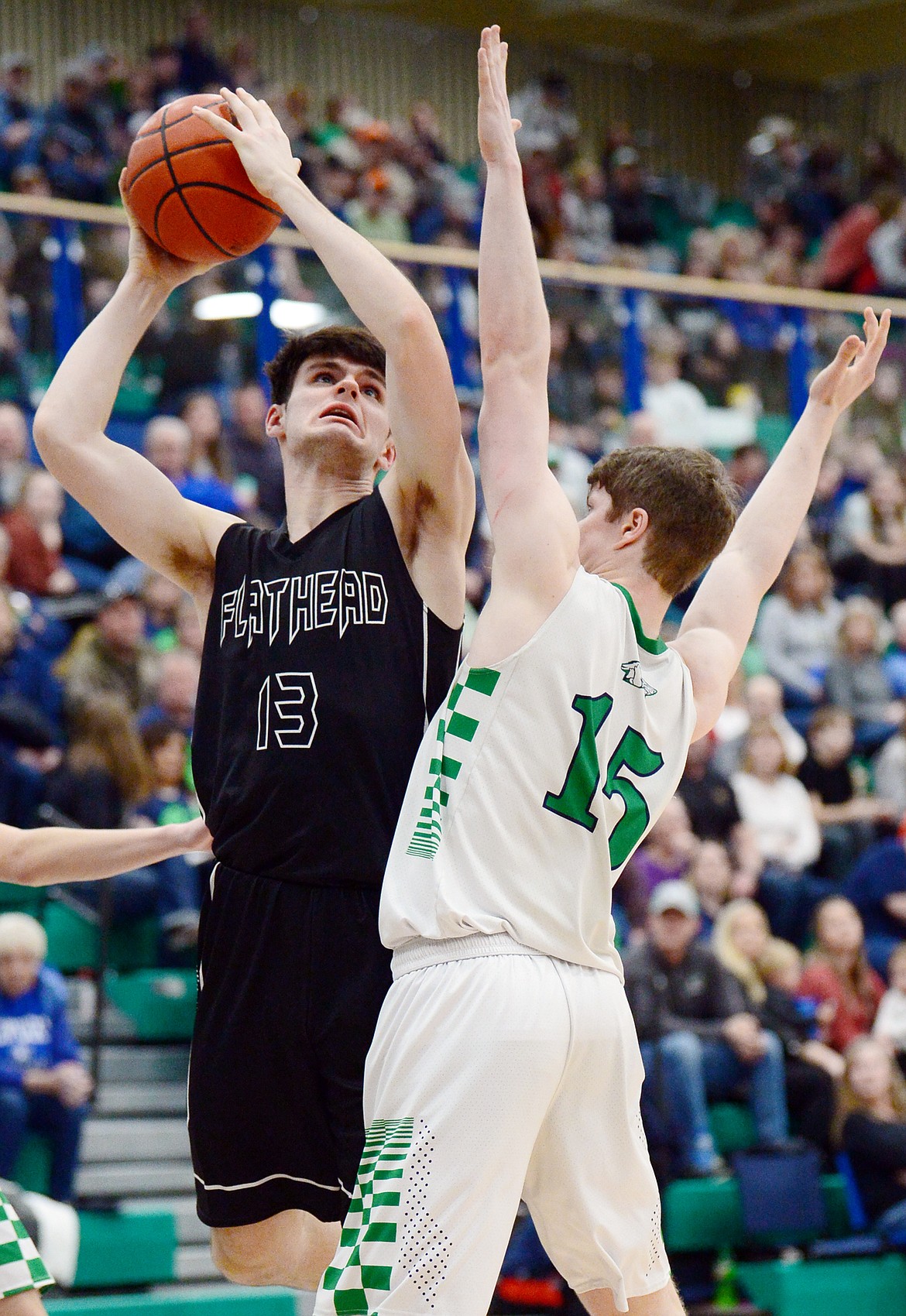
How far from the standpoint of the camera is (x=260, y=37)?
19172 millimetres

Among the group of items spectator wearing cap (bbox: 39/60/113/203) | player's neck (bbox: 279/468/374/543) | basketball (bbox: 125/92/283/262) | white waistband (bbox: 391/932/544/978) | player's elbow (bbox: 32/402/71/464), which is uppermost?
spectator wearing cap (bbox: 39/60/113/203)

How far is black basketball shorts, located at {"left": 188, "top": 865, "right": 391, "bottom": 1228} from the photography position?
369cm

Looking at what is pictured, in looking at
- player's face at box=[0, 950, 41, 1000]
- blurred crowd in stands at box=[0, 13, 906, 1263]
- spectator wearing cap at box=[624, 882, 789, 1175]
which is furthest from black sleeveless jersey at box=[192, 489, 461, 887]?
spectator wearing cap at box=[624, 882, 789, 1175]

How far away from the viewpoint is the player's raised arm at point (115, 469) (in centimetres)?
406

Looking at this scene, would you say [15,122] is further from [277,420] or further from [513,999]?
[513,999]

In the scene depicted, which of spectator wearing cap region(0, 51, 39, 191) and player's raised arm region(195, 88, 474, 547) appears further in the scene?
spectator wearing cap region(0, 51, 39, 191)

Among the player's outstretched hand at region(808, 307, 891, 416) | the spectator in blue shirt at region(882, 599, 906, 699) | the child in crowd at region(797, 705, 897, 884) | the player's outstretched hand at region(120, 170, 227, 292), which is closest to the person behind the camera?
the player's outstretched hand at region(120, 170, 227, 292)

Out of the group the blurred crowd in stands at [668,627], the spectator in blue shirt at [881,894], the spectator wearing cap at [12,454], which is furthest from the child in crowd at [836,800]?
the spectator wearing cap at [12,454]

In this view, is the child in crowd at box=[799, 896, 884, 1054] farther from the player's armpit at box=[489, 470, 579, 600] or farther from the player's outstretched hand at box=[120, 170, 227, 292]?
the player's armpit at box=[489, 470, 579, 600]

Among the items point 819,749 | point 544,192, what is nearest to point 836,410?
point 819,749

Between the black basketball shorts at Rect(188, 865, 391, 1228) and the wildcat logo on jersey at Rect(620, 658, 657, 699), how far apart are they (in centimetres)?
73

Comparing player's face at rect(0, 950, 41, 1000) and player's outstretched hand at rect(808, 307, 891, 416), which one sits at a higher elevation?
player's outstretched hand at rect(808, 307, 891, 416)

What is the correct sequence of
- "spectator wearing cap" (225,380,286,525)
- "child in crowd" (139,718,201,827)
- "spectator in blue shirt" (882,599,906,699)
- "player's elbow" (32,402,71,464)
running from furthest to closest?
"spectator in blue shirt" (882,599,906,699)
"spectator wearing cap" (225,380,286,525)
"child in crowd" (139,718,201,827)
"player's elbow" (32,402,71,464)

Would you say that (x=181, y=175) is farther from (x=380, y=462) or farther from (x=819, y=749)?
(x=819, y=749)
